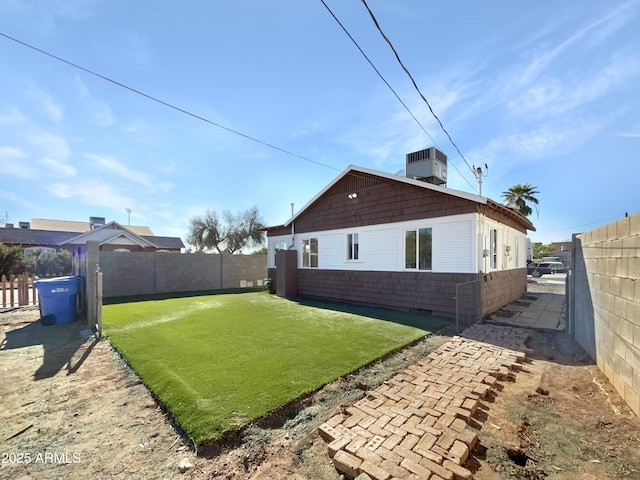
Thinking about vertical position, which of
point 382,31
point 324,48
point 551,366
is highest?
point 324,48

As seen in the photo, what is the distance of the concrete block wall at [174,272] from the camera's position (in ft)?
41.9

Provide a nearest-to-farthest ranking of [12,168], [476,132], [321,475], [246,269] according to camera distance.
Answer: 1. [321,475]
2. [476,132]
3. [12,168]
4. [246,269]

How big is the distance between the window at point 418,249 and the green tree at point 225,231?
25.9 meters

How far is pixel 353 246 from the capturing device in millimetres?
10852

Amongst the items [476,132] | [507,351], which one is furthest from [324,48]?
[507,351]

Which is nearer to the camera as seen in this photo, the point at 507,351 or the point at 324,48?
the point at 507,351

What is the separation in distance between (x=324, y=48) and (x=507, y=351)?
7.70m

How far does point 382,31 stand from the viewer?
5203 millimetres

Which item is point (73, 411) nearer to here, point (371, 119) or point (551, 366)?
point (551, 366)

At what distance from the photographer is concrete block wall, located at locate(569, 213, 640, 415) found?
331 cm

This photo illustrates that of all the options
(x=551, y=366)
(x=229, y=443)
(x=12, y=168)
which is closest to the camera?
(x=229, y=443)

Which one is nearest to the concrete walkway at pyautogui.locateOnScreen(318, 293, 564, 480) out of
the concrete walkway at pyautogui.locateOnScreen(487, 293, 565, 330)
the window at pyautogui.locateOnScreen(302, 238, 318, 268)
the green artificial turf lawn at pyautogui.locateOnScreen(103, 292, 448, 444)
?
the green artificial turf lawn at pyautogui.locateOnScreen(103, 292, 448, 444)

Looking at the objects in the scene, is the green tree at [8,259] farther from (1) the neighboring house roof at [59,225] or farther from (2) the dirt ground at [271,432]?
(2) the dirt ground at [271,432]

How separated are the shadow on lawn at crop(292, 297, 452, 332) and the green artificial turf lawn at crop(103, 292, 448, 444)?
0.10 feet
